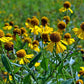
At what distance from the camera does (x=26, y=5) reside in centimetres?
482

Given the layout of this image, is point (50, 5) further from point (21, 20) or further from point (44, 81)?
point (44, 81)

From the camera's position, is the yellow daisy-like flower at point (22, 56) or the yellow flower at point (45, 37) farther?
the yellow flower at point (45, 37)

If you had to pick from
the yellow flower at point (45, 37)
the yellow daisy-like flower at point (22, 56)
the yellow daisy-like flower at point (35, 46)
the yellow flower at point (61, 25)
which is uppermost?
the yellow flower at point (61, 25)

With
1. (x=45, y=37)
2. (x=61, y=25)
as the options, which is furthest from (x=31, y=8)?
(x=45, y=37)

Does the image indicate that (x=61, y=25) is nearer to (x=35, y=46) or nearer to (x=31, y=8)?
(x=35, y=46)

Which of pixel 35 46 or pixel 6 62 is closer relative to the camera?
pixel 6 62

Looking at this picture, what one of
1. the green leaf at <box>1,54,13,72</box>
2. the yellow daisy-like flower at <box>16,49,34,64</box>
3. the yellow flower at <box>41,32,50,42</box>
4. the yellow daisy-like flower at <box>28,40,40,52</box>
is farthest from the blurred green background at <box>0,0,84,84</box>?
the green leaf at <box>1,54,13,72</box>

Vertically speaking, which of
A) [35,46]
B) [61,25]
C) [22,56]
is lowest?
[35,46]

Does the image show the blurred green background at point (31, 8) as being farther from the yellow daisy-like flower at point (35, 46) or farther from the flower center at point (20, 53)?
the flower center at point (20, 53)

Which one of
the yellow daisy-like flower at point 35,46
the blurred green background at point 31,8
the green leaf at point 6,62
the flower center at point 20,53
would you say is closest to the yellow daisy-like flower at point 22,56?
the flower center at point 20,53

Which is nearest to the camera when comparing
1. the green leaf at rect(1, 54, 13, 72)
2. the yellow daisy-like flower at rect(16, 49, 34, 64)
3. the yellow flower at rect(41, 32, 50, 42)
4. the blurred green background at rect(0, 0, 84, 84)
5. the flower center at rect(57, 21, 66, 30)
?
the green leaf at rect(1, 54, 13, 72)

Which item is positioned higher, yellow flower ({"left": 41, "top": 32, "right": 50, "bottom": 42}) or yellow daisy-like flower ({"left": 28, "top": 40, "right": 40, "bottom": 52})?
yellow flower ({"left": 41, "top": 32, "right": 50, "bottom": 42})

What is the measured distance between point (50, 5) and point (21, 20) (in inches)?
55.0

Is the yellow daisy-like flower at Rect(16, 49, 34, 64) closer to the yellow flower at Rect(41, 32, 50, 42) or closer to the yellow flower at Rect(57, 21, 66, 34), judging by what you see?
the yellow flower at Rect(41, 32, 50, 42)
